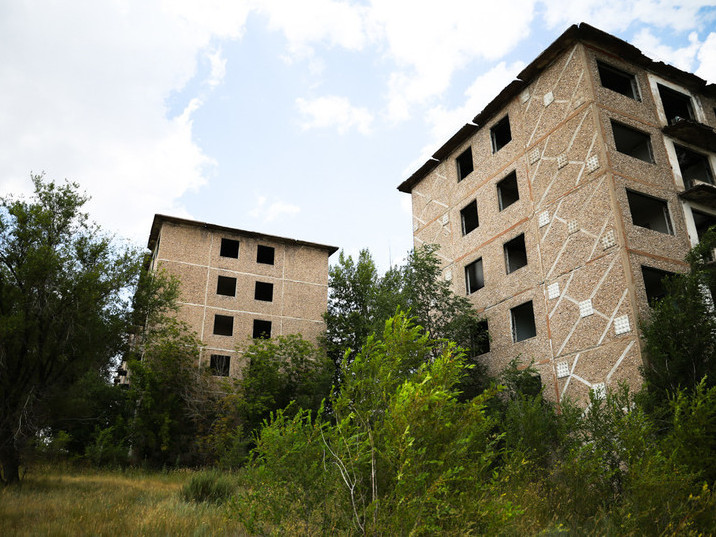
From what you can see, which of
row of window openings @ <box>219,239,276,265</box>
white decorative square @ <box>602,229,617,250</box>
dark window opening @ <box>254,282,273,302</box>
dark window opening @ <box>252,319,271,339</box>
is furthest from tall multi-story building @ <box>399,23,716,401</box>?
row of window openings @ <box>219,239,276,265</box>

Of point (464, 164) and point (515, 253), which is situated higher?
point (464, 164)

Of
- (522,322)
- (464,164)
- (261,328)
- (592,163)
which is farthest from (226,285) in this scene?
(592,163)

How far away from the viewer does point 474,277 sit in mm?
22594

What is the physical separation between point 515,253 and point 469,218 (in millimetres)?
2904

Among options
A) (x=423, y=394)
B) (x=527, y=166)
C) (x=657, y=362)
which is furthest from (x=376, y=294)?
(x=423, y=394)

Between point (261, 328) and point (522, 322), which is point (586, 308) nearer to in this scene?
point (522, 322)

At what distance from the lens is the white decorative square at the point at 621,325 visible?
1560 centimetres

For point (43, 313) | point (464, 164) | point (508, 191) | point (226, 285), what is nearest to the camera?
point (43, 313)

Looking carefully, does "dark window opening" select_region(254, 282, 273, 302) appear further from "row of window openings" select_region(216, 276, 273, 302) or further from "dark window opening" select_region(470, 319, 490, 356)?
"dark window opening" select_region(470, 319, 490, 356)

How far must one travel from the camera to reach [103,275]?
1684 cm

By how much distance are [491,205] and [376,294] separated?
227 inches

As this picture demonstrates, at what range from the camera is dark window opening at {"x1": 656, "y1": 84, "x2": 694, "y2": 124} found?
21141 millimetres

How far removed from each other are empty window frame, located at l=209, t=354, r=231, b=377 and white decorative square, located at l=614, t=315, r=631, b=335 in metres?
19.2

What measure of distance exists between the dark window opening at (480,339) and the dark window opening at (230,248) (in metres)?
16.3
